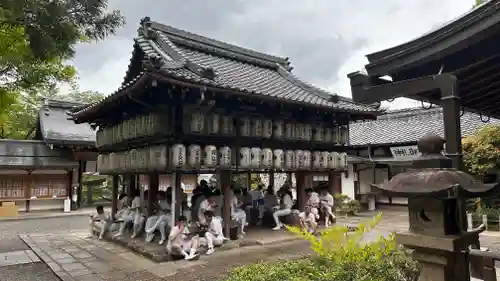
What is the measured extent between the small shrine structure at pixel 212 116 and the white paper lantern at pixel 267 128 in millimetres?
34

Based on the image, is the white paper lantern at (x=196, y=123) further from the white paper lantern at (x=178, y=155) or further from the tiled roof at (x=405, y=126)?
the tiled roof at (x=405, y=126)

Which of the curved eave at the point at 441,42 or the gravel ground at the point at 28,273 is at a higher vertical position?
the curved eave at the point at 441,42

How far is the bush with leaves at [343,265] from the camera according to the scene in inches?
196

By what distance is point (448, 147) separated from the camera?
3.90m

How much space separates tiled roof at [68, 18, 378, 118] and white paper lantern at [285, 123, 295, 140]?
0.99 metres

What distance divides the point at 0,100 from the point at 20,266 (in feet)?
14.5

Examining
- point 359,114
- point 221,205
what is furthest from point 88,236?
point 359,114

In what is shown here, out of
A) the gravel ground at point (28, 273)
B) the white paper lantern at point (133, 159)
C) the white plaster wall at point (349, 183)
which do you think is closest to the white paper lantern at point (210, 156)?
the white paper lantern at point (133, 159)

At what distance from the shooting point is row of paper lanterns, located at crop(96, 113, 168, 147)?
9.72 m

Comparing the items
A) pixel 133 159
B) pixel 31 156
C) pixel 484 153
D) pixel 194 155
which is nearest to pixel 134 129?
pixel 133 159

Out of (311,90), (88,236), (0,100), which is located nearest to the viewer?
(0,100)

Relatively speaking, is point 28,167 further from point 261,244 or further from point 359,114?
point 359,114

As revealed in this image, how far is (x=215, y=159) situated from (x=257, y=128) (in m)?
1.93

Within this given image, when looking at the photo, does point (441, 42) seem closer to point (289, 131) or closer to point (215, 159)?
point (215, 159)
